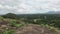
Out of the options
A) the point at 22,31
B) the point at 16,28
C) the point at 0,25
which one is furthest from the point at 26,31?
the point at 0,25

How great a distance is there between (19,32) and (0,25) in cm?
390

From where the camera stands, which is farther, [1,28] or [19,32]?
[1,28]

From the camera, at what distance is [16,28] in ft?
74.5

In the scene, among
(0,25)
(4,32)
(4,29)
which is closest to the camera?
(4,32)

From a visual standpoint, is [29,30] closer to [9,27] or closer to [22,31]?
[22,31]

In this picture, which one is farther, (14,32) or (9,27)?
(9,27)

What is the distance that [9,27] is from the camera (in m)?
22.8

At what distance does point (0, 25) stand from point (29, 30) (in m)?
4.23

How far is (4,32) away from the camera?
20.3 metres

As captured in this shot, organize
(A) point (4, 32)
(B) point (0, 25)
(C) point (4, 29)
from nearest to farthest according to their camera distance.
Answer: (A) point (4, 32) < (C) point (4, 29) < (B) point (0, 25)

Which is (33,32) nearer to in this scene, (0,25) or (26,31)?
(26,31)

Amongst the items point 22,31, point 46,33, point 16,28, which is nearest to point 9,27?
point 16,28

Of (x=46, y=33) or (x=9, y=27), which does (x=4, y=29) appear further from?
(x=46, y=33)

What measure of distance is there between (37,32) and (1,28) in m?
4.32
